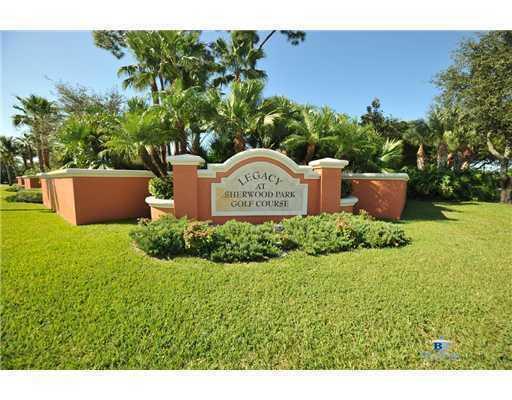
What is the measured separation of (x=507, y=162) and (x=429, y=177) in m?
4.58

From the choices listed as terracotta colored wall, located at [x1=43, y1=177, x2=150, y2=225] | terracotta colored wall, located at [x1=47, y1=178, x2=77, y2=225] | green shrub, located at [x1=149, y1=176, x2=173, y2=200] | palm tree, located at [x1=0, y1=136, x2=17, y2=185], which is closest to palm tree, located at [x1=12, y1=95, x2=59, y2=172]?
terracotta colored wall, located at [x1=47, y1=178, x2=77, y2=225]

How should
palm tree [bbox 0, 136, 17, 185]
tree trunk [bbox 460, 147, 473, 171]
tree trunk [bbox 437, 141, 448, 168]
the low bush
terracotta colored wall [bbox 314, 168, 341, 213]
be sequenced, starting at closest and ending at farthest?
terracotta colored wall [bbox 314, 168, 341, 213] → the low bush → tree trunk [bbox 437, 141, 448, 168] → tree trunk [bbox 460, 147, 473, 171] → palm tree [bbox 0, 136, 17, 185]

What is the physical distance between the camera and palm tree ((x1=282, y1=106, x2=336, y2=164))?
888 centimetres

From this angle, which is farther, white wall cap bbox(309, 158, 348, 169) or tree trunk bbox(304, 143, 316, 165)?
tree trunk bbox(304, 143, 316, 165)

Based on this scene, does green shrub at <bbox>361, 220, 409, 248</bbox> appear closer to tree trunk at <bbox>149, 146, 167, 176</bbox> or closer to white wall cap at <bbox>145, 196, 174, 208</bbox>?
white wall cap at <bbox>145, 196, 174, 208</bbox>

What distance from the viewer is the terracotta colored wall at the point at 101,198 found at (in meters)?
7.63

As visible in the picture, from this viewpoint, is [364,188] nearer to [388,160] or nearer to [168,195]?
[388,160]

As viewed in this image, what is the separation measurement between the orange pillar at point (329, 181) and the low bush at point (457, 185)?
10.3 meters

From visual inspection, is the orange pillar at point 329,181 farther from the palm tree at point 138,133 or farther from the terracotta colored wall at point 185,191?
the palm tree at point 138,133

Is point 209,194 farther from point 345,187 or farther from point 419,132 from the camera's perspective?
point 419,132

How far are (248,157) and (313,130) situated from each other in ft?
11.2

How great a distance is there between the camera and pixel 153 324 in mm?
3061

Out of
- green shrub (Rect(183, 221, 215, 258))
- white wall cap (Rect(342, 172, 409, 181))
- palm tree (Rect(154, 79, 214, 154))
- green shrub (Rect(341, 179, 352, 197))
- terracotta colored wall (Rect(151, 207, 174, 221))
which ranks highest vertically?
palm tree (Rect(154, 79, 214, 154))

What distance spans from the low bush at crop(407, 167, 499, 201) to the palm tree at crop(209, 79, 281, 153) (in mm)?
11446
